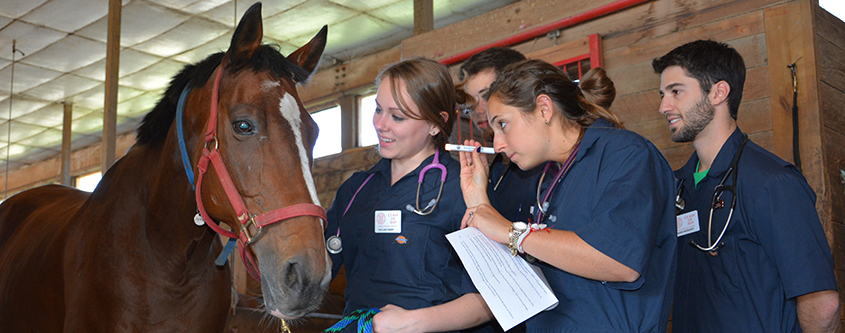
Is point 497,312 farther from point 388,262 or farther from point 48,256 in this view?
point 48,256

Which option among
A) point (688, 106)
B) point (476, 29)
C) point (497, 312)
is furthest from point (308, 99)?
point (497, 312)

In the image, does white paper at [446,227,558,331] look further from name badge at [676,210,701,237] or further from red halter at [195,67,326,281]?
name badge at [676,210,701,237]

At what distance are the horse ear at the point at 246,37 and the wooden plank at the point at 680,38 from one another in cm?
219

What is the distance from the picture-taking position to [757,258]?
5.42 ft

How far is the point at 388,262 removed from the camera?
1521mm

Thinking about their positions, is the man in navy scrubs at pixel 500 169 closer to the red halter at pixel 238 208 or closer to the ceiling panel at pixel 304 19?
the red halter at pixel 238 208

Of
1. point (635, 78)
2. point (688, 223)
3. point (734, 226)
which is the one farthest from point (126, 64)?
point (734, 226)

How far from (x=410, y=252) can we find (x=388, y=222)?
0.35ft

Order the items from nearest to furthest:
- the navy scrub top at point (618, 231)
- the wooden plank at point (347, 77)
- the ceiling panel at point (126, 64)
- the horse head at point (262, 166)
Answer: the navy scrub top at point (618, 231)
the horse head at point (262, 166)
the wooden plank at point (347, 77)
the ceiling panel at point (126, 64)

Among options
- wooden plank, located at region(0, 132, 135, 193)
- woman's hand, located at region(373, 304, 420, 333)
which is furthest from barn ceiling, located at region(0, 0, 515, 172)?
woman's hand, located at region(373, 304, 420, 333)

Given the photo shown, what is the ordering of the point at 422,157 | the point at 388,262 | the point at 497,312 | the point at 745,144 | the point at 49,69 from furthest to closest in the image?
the point at 49,69, the point at 745,144, the point at 422,157, the point at 388,262, the point at 497,312

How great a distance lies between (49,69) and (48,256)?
289 inches

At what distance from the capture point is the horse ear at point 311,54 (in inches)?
75.9

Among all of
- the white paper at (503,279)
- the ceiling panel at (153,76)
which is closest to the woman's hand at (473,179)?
the white paper at (503,279)
